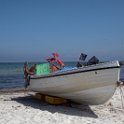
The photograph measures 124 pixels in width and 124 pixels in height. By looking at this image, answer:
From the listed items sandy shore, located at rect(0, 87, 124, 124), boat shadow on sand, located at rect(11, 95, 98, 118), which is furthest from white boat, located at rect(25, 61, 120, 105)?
sandy shore, located at rect(0, 87, 124, 124)

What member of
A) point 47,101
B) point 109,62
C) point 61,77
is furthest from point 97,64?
point 47,101

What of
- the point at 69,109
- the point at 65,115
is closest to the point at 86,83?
the point at 69,109

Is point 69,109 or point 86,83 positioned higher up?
point 86,83

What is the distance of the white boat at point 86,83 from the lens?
952cm

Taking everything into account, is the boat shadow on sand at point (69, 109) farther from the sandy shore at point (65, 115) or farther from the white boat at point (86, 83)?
the white boat at point (86, 83)

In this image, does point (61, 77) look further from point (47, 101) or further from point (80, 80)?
point (47, 101)

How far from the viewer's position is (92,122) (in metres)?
8.42

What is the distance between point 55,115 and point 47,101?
2.73m

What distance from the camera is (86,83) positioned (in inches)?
393

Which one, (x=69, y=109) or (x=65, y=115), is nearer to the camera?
(x=65, y=115)

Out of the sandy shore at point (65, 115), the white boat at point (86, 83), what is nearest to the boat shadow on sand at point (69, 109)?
the sandy shore at point (65, 115)

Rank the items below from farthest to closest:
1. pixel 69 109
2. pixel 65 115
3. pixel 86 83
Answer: pixel 69 109, pixel 86 83, pixel 65 115

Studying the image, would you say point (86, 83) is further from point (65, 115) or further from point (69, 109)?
point (65, 115)

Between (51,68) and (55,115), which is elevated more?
(51,68)
